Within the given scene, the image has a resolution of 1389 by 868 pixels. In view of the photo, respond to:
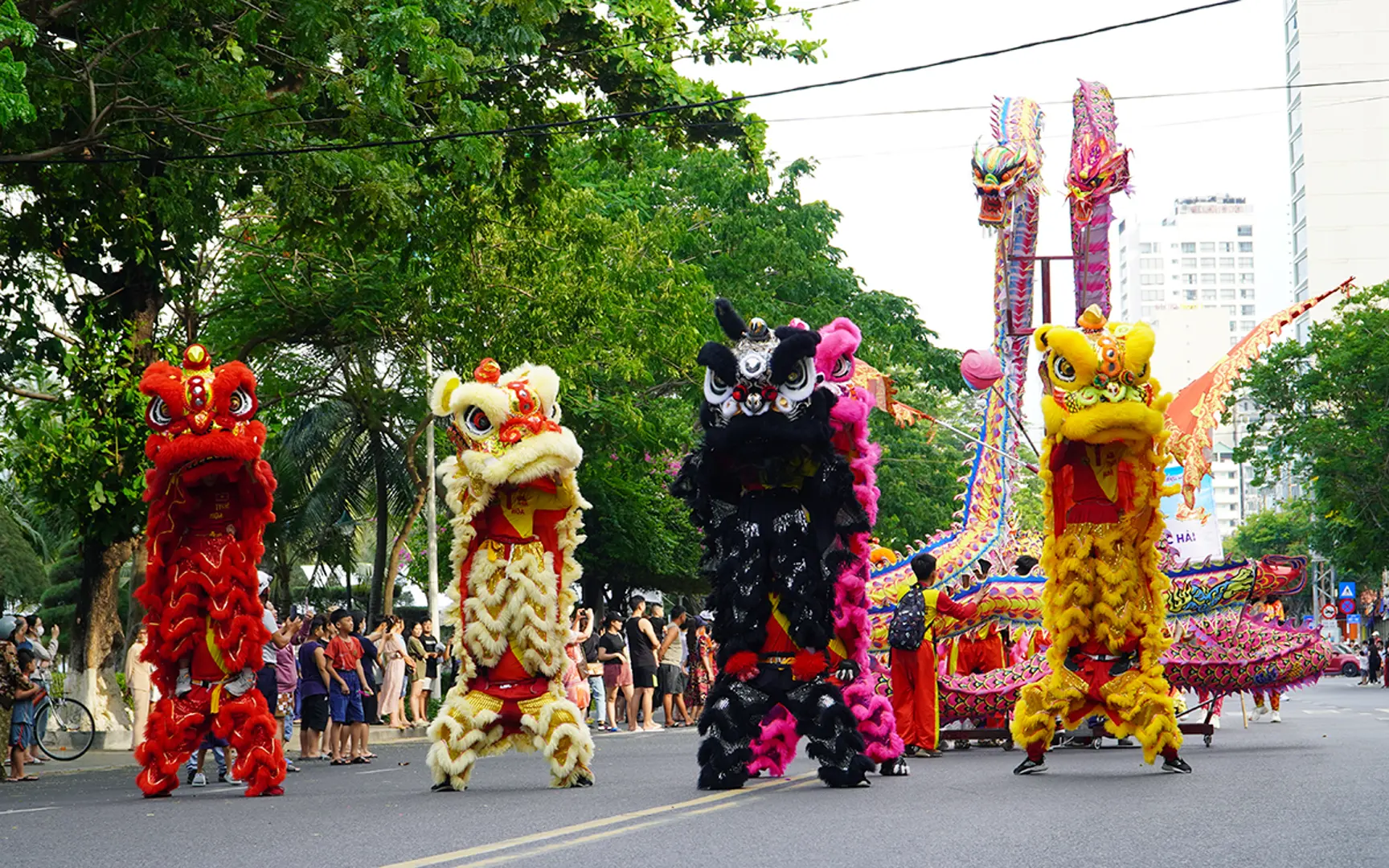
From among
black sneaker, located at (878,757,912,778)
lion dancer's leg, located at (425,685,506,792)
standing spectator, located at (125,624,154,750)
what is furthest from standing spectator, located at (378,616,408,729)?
black sneaker, located at (878,757,912,778)

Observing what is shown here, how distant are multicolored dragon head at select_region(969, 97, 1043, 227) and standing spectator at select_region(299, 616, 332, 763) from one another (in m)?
9.98

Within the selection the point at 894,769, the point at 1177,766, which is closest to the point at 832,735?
the point at 894,769

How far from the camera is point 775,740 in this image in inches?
482

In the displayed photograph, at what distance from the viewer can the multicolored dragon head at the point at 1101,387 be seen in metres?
12.7

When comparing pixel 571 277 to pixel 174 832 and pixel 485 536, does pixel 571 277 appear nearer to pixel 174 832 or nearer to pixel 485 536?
pixel 485 536

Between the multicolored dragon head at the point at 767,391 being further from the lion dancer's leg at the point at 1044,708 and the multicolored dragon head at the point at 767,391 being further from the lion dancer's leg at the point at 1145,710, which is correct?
the lion dancer's leg at the point at 1145,710

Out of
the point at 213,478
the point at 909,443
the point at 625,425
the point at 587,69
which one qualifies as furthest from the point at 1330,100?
the point at 213,478

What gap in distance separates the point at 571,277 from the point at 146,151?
8.40 meters

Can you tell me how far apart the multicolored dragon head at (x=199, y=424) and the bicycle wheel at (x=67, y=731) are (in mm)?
6948

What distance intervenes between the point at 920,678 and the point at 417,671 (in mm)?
9561

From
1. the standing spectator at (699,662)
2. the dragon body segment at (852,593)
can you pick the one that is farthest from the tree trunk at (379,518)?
the dragon body segment at (852,593)

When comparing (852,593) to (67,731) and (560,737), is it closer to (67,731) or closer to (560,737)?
(560,737)

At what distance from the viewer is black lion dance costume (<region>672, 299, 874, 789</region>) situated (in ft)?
39.7

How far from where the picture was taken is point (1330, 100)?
9669 centimetres
